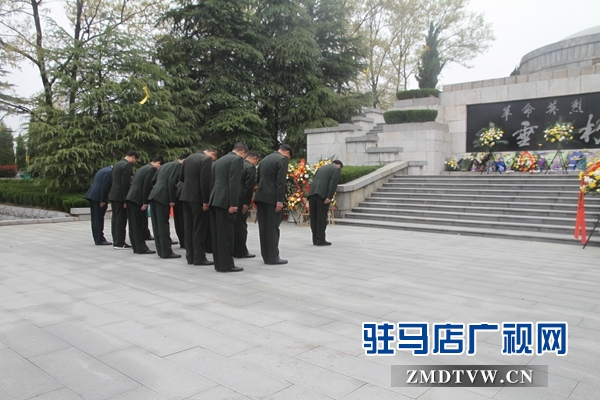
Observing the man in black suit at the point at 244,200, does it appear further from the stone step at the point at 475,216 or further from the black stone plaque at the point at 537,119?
the black stone plaque at the point at 537,119

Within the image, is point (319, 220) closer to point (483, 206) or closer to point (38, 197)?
point (483, 206)

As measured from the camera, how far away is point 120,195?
314 inches

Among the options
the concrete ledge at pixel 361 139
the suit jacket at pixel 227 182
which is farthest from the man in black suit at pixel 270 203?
the concrete ledge at pixel 361 139

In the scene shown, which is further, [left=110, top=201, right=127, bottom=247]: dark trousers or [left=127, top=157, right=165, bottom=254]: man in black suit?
[left=110, top=201, right=127, bottom=247]: dark trousers

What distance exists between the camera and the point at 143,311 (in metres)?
4.30

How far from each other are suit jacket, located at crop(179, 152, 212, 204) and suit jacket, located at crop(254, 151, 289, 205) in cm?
71

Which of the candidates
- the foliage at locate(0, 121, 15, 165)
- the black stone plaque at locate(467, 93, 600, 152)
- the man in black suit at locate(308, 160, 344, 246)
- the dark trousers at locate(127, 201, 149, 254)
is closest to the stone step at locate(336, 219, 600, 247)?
the man in black suit at locate(308, 160, 344, 246)

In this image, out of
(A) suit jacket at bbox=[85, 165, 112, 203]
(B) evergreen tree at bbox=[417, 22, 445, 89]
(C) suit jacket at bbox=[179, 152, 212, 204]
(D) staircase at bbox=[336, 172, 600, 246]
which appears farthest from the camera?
(B) evergreen tree at bbox=[417, 22, 445, 89]

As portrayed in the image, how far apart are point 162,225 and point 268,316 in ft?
11.4

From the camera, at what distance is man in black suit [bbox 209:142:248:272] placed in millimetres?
5934

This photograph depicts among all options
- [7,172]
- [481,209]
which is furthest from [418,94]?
[7,172]

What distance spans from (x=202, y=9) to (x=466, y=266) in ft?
53.4

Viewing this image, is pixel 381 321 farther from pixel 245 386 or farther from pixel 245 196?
pixel 245 196

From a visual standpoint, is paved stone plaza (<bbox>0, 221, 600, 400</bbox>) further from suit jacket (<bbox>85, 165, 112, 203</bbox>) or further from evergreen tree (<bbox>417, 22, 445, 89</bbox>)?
evergreen tree (<bbox>417, 22, 445, 89</bbox>)
